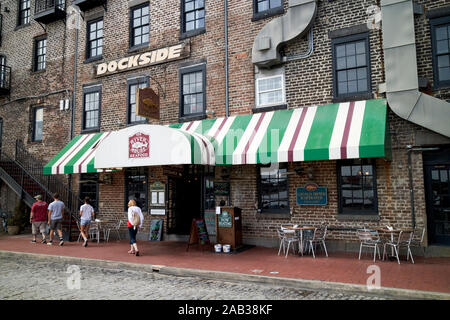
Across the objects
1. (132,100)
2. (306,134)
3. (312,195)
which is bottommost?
(312,195)

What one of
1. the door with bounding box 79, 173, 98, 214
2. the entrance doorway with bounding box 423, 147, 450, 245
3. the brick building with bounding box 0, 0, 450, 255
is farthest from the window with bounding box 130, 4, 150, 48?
the entrance doorway with bounding box 423, 147, 450, 245

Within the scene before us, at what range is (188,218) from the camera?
46.2 ft

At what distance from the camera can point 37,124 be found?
17312 mm

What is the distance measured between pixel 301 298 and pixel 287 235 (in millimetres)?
3849

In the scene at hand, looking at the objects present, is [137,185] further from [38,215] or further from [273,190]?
[273,190]

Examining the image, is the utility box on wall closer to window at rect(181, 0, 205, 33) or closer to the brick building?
the brick building

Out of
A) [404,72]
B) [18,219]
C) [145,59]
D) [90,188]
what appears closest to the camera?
[404,72]

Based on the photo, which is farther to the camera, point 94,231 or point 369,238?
point 94,231

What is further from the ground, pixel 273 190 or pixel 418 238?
pixel 273 190

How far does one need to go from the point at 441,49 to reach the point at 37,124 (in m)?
17.0

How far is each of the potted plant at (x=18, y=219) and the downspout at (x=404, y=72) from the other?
16.1 metres

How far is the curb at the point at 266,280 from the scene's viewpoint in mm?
6074

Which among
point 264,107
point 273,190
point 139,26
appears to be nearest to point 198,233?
point 273,190

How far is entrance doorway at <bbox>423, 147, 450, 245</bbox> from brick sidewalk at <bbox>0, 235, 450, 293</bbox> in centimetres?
82
